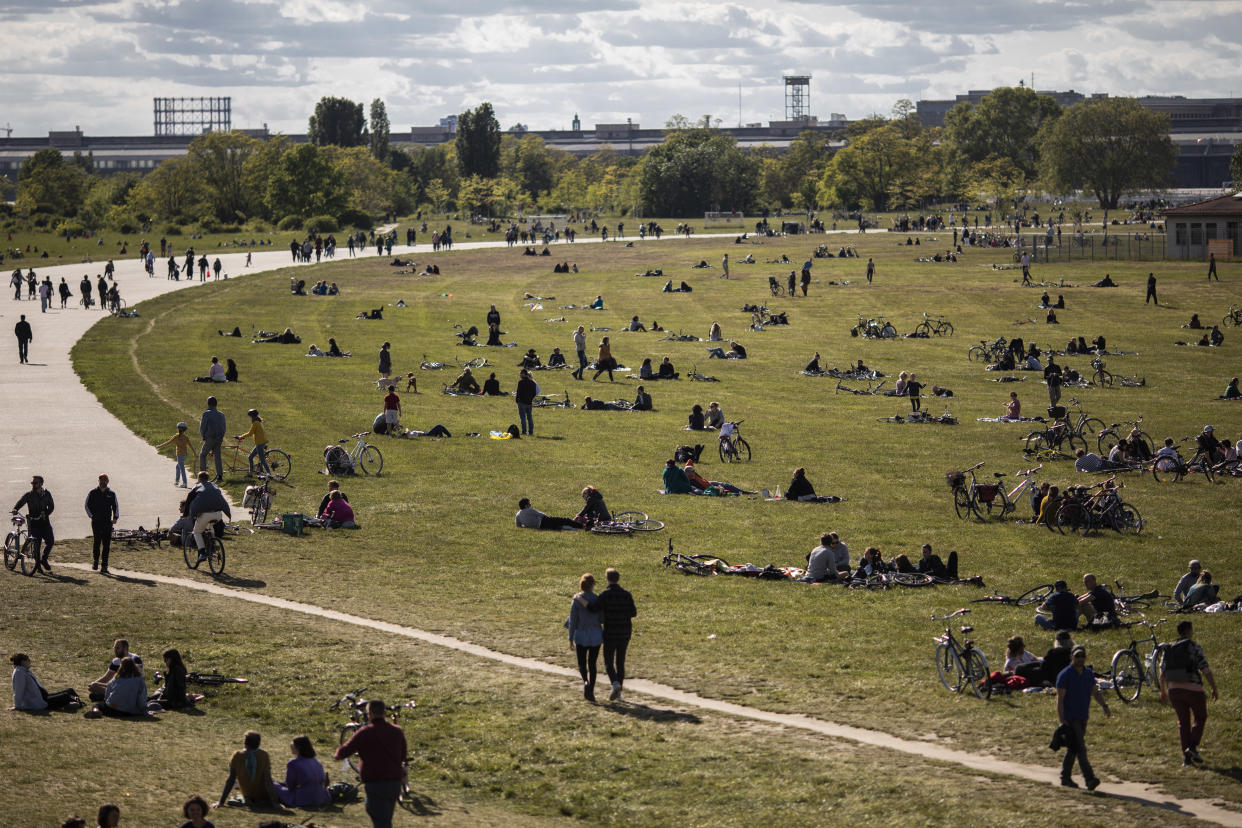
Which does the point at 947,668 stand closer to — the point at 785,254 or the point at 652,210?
the point at 785,254

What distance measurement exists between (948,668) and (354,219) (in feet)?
453

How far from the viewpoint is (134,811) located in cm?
1534

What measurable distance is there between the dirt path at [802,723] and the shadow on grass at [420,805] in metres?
4.50

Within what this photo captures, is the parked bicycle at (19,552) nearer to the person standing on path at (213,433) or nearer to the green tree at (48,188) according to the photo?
the person standing on path at (213,433)

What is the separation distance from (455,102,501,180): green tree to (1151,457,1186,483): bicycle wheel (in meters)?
164

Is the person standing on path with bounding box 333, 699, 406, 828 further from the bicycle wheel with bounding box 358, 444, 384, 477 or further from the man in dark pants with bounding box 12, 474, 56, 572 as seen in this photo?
the bicycle wheel with bounding box 358, 444, 384, 477

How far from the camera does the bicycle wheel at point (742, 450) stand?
39.1 meters

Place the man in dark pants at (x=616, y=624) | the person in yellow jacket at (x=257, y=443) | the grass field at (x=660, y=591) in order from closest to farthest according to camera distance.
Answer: the grass field at (x=660, y=591) → the man in dark pants at (x=616, y=624) → the person in yellow jacket at (x=257, y=443)

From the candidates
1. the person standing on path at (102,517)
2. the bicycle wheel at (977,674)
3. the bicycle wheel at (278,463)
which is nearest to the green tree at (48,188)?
the bicycle wheel at (278,463)

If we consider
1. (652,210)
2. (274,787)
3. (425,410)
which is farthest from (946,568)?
(652,210)

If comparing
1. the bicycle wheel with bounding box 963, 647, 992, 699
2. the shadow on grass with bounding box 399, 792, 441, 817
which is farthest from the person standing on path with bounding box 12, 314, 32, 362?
the bicycle wheel with bounding box 963, 647, 992, 699

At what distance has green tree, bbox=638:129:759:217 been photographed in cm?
17038

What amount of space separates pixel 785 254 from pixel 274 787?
94.7m

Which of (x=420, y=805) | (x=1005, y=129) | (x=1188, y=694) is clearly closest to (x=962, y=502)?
(x=1188, y=694)
